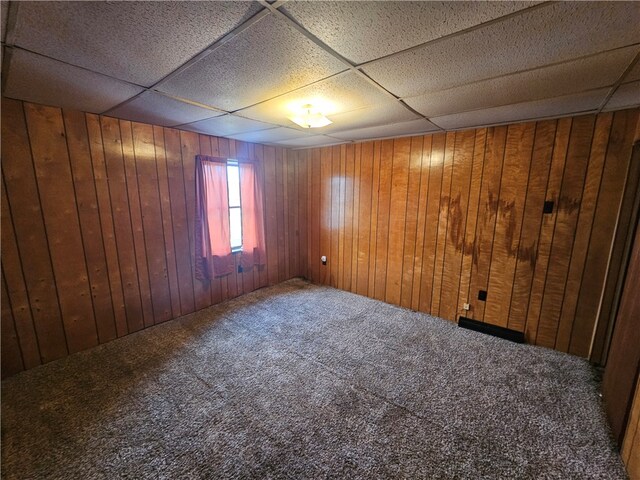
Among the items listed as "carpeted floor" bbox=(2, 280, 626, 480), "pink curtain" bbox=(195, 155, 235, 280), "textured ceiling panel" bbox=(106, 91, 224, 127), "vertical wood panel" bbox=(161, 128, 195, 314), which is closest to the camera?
"carpeted floor" bbox=(2, 280, 626, 480)

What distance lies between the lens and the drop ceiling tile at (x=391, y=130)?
8.85 feet

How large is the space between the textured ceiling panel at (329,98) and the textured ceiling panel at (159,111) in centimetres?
44

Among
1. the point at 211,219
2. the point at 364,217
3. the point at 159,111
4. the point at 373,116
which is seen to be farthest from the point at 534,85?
the point at 211,219

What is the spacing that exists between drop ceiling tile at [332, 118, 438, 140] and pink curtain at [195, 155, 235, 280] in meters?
1.57

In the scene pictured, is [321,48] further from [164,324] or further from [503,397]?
[164,324]

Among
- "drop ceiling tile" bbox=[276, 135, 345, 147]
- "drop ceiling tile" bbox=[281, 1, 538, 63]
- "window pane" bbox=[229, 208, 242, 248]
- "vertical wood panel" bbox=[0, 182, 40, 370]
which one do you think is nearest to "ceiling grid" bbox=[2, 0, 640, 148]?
"drop ceiling tile" bbox=[281, 1, 538, 63]

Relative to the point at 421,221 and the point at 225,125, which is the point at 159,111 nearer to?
the point at 225,125

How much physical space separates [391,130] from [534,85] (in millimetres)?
1443

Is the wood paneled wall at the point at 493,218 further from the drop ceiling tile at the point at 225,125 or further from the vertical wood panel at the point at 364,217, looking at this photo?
the drop ceiling tile at the point at 225,125

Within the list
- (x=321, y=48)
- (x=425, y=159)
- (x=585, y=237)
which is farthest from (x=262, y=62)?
(x=585, y=237)

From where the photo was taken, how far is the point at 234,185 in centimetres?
363

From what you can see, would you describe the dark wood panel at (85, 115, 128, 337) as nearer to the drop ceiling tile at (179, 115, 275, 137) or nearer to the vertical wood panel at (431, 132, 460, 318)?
the drop ceiling tile at (179, 115, 275, 137)

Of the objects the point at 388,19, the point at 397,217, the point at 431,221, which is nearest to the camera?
the point at 388,19

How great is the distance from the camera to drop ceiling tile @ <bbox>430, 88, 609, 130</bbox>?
1904 mm
